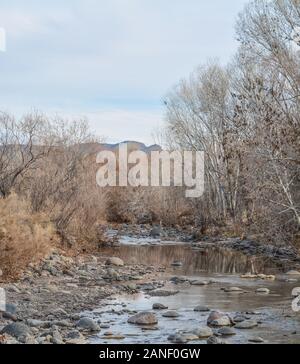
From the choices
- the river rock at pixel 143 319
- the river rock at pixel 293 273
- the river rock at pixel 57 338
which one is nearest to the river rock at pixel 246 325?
the river rock at pixel 143 319

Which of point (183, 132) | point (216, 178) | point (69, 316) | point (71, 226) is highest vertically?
point (183, 132)

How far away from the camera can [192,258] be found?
23594 mm

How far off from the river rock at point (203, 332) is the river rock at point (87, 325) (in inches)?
71.4

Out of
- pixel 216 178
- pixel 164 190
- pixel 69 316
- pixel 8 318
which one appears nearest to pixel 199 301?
pixel 69 316

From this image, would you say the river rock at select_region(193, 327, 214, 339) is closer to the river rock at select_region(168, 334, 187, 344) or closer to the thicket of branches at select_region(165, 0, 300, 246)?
the river rock at select_region(168, 334, 187, 344)

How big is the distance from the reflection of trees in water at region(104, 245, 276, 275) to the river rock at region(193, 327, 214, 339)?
8.34m

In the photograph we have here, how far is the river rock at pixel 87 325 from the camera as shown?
36.1ft

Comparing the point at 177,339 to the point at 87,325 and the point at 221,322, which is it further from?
the point at 87,325

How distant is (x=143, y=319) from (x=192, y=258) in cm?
1197

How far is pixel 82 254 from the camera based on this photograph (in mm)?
23281

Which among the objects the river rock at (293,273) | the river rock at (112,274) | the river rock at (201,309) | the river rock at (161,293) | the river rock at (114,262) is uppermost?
the river rock at (114,262)

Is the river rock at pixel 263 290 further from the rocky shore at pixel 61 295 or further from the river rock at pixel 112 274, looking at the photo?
the river rock at pixel 112 274
